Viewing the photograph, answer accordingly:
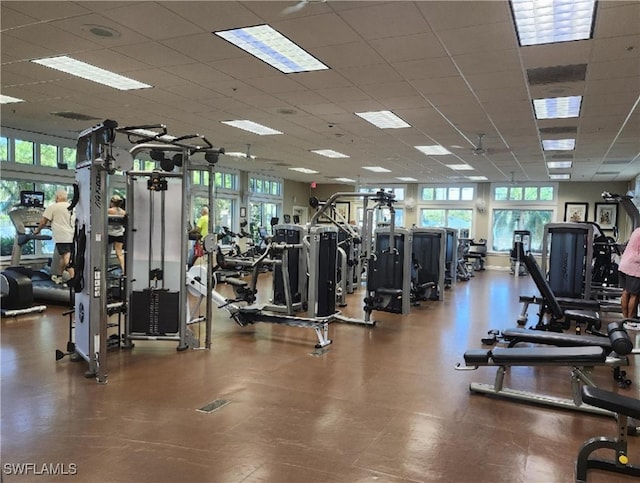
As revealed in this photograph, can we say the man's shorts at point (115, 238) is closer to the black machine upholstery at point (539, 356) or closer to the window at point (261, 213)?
the black machine upholstery at point (539, 356)

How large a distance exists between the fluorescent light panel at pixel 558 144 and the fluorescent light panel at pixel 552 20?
5252 mm

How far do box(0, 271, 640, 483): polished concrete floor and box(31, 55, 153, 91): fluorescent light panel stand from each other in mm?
3080

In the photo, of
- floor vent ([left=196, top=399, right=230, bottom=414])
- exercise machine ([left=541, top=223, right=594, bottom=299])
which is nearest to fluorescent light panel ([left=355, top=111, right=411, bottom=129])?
exercise machine ([left=541, top=223, right=594, bottom=299])

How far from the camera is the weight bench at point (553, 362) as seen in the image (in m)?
3.20

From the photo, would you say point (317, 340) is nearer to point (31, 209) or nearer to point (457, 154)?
point (31, 209)

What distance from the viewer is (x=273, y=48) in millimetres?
4590

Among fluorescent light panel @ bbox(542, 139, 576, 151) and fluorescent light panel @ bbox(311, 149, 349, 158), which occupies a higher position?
fluorescent light panel @ bbox(542, 139, 576, 151)

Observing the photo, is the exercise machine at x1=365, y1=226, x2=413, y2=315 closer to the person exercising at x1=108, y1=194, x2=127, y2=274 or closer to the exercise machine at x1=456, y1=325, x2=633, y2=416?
the exercise machine at x1=456, y1=325, x2=633, y2=416

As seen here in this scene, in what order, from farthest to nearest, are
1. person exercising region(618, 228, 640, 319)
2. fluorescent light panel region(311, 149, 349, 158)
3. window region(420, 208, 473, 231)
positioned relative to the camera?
window region(420, 208, 473, 231) < fluorescent light panel region(311, 149, 349, 158) < person exercising region(618, 228, 640, 319)

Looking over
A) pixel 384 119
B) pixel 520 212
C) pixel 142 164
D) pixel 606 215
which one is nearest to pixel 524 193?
pixel 520 212

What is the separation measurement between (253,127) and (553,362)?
21.5 feet

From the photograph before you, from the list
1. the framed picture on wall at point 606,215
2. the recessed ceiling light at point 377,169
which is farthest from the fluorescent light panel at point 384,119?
the framed picture on wall at point 606,215

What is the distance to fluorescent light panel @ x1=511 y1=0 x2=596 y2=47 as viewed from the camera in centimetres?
356

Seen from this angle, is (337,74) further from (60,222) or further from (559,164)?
(559,164)
